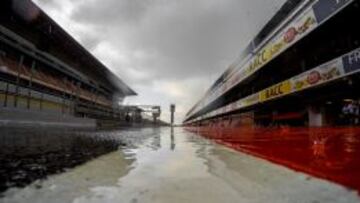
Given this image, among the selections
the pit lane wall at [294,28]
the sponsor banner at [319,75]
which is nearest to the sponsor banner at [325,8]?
the pit lane wall at [294,28]

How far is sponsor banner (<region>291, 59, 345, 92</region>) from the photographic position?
13.0 metres

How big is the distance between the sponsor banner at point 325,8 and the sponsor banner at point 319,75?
156 centimetres

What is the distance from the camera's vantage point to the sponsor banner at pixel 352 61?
38.2 ft

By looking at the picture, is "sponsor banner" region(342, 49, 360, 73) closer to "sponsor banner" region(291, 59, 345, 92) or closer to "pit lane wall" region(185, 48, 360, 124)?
"pit lane wall" region(185, 48, 360, 124)

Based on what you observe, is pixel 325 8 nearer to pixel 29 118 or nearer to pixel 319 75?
pixel 319 75

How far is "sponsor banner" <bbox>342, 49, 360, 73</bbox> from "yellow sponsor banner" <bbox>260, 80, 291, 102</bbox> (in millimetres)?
5120

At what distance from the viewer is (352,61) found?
472 inches

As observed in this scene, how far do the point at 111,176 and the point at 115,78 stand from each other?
195 feet

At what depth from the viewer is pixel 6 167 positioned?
3.66m

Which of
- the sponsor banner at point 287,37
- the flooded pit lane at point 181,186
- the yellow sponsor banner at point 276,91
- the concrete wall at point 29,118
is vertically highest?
the sponsor banner at point 287,37

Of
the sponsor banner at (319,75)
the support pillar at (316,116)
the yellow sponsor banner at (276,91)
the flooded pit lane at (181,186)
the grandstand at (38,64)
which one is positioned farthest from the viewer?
the yellow sponsor banner at (276,91)

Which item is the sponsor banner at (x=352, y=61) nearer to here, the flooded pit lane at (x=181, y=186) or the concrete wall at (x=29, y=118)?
the flooded pit lane at (x=181, y=186)

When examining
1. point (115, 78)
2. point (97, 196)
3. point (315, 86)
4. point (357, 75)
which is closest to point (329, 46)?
point (315, 86)

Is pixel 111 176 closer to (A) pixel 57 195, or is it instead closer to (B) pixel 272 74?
Result: (A) pixel 57 195
